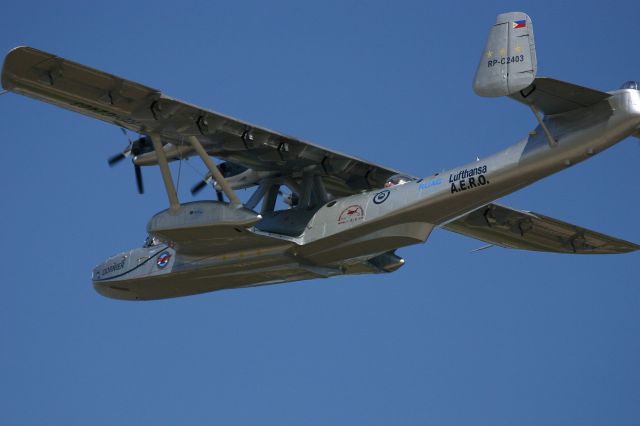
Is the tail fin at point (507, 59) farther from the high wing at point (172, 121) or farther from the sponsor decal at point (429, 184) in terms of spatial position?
the high wing at point (172, 121)

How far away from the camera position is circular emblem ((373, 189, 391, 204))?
97.0 feet

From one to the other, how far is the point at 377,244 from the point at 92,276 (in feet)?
29.7

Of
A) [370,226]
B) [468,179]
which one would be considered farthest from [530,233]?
[468,179]

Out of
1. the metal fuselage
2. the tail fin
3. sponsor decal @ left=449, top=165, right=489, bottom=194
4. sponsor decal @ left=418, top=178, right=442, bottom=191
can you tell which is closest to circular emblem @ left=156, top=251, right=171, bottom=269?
the metal fuselage

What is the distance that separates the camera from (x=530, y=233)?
34906mm

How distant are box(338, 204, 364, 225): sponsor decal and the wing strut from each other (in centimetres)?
232

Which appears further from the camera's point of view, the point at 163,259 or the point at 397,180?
the point at 163,259

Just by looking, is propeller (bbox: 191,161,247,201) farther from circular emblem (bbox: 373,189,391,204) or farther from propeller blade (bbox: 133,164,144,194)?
circular emblem (bbox: 373,189,391,204)

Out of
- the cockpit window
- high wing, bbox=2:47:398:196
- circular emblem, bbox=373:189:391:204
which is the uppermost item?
high wing, bbox=2:47:398:196

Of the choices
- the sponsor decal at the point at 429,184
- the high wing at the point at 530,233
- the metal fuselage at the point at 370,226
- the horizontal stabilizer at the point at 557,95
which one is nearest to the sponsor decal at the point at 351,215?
the metal fuselage at the point at 370,226

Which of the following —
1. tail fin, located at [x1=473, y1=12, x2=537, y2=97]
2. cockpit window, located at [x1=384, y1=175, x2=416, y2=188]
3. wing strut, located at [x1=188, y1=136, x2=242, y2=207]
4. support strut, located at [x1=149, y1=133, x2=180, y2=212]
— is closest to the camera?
tail fin, located at [x1=473, y1=12, x2=537, y2=97]

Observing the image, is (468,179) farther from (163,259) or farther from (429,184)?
(163,259)

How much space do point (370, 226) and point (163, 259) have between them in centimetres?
593

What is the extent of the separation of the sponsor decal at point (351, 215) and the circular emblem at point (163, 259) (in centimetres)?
493
